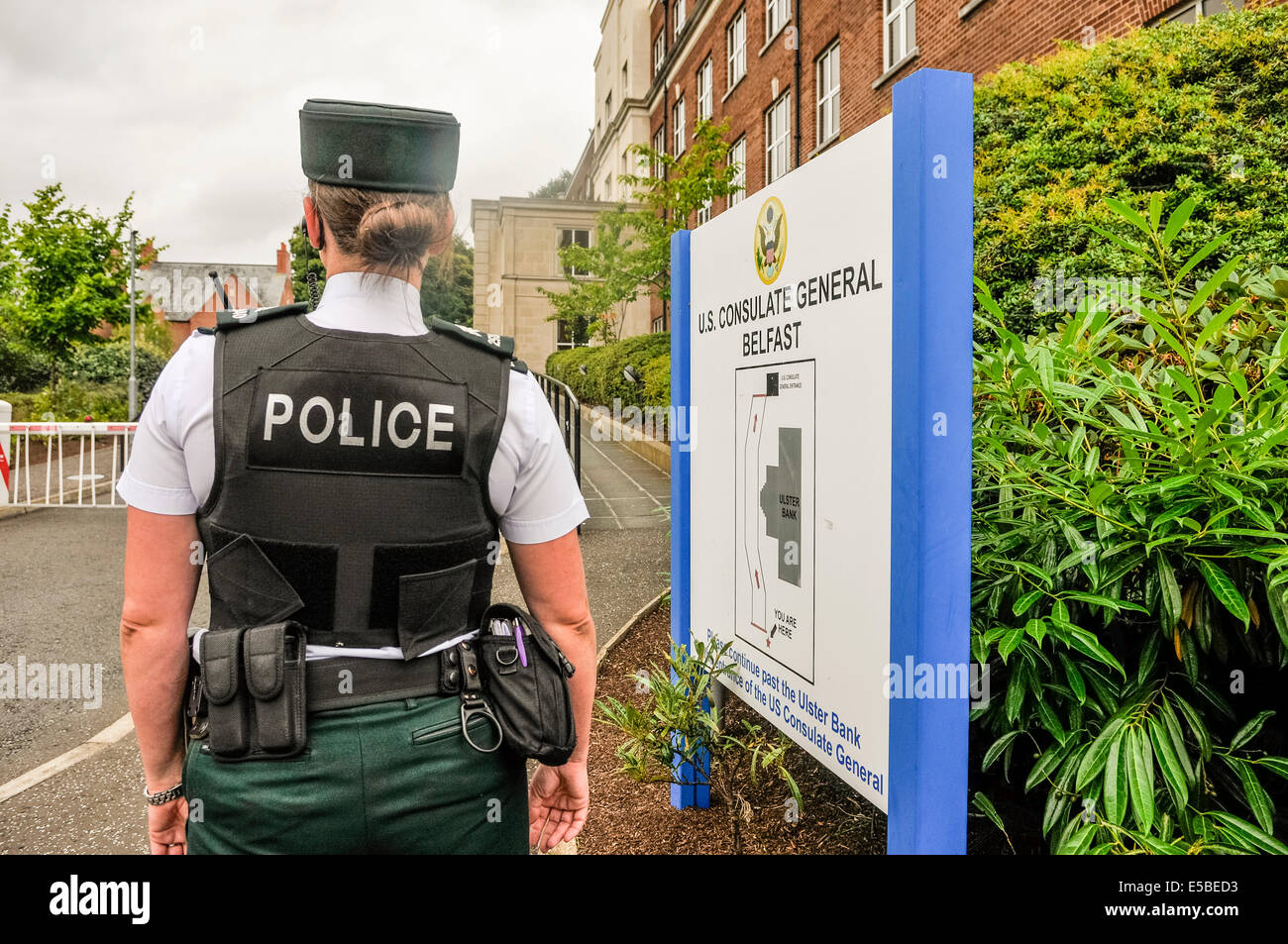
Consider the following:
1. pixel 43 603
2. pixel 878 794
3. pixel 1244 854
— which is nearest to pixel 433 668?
pixel 878 794

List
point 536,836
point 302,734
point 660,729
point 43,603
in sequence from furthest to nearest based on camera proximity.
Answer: point 43,603 → point 660,729 → point 536,836 → point 302,734

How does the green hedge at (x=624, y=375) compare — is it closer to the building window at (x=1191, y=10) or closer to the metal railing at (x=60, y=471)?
the building window at (x=1191, y=10)

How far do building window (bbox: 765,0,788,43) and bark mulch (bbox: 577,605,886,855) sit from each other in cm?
2072

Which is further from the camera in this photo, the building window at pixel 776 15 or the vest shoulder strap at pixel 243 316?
the building window at pixel 776 15

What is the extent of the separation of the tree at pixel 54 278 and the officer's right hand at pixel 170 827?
74.6 feet

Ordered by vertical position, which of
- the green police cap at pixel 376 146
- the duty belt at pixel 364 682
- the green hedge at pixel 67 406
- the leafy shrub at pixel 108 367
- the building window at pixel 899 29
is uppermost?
the building window at pixel 899 29

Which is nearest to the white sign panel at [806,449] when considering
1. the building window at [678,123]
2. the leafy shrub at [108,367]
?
the building window at [678,123]

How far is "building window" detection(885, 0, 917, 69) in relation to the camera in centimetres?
1577

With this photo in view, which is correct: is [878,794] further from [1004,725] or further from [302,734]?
[302,734]

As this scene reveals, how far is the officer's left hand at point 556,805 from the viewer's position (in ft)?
6.87

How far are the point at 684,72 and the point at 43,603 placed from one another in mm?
27992

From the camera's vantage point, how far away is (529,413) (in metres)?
1.87

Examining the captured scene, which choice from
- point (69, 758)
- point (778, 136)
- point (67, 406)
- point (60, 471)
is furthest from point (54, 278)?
point (69, 758)

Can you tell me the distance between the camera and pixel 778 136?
895 inches
